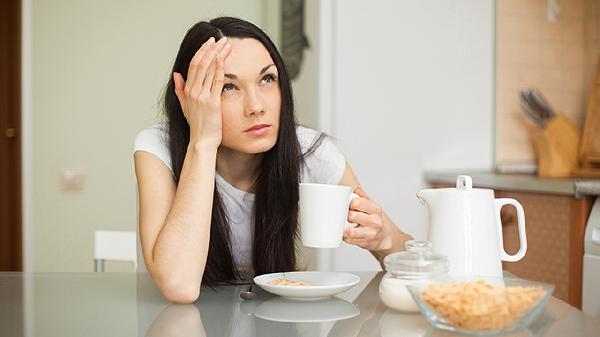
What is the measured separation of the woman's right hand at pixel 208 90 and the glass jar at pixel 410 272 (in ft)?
1.56

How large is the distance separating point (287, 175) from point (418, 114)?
1.22 meters

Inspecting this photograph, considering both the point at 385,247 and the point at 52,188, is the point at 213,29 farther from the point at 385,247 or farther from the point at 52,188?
the point at 52,188

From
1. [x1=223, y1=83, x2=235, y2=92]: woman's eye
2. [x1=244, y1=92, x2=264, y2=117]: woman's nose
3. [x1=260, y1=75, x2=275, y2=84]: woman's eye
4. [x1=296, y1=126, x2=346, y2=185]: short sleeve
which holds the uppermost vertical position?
[x1=260, y1=75, x2=275, y2=84]: woman's eye

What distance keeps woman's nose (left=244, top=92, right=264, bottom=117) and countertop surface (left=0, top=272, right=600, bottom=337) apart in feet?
1.11

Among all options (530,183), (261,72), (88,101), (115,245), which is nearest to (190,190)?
(261,72)

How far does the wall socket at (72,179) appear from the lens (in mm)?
3443

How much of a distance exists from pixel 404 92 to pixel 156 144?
1.36 m

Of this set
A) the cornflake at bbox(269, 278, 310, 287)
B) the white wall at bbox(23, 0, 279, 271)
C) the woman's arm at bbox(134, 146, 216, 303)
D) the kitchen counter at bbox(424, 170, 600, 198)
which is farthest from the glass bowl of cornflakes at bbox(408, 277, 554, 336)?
the white wall at bbox(23, 0, 279, 271)

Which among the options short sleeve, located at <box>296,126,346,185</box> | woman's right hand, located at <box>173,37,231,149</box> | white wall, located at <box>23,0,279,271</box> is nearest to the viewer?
woman's right hand, located at <box>173,37,231,149</box>

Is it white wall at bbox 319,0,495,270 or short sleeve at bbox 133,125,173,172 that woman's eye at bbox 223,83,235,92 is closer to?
short sleeve at bbox 133,125,173,172

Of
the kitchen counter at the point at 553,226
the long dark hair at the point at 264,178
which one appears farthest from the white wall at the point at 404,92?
the long dark hair at the point at 264,178

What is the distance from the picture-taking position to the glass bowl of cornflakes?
0.80m

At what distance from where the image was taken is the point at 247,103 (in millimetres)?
1357

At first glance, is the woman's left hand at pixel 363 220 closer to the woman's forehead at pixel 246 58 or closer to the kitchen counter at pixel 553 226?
the woman's forehead at pixel 246 58
